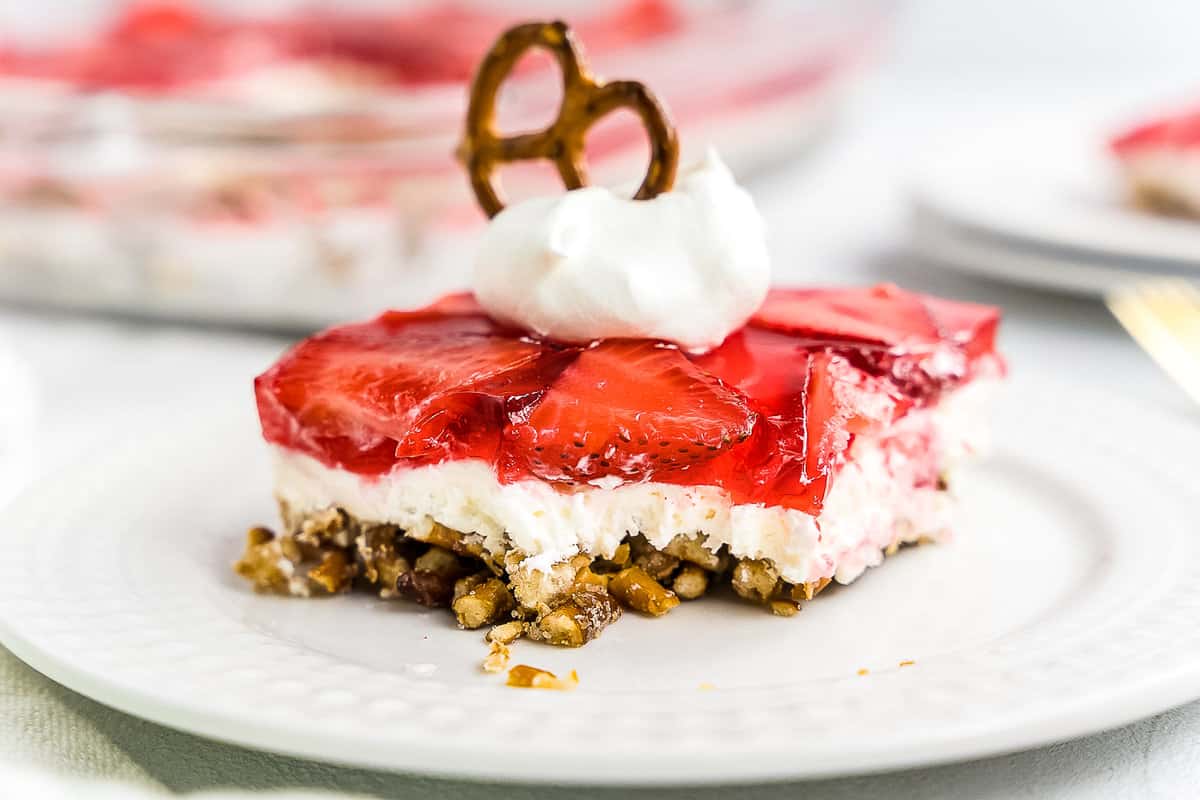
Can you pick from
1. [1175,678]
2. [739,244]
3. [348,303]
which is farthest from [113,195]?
[1175,678]

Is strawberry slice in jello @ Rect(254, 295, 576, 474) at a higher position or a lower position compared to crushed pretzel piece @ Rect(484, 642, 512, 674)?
higher

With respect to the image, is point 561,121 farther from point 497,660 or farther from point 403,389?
point 497,660

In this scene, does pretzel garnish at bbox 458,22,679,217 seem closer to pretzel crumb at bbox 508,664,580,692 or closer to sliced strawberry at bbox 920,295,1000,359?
sliced strawberry at bbox 920,295,1000,359

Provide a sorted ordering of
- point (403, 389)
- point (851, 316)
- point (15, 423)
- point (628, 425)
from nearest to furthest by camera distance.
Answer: point (628, 425)
point (403, 389)
point (851, 316)
point (15, 423)

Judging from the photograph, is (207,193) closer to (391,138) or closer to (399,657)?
(391,138)

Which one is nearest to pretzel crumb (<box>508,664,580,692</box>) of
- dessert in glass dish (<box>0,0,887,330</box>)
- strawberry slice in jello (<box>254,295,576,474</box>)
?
strawberry slice in jello (<box>254,295,576,474</box>)

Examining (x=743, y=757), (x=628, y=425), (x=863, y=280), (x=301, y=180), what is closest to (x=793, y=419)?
(x=628, y=425)

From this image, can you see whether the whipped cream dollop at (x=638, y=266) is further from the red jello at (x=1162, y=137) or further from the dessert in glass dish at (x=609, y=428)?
the red jello at (x=1162, y=137)
